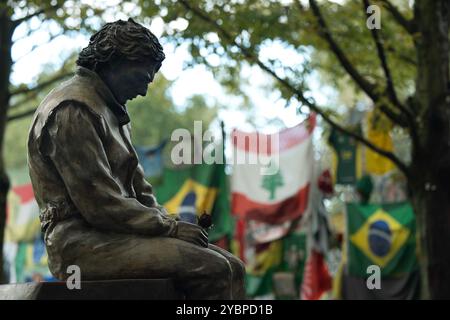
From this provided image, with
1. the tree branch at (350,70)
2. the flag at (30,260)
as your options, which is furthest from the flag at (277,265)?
the tree branch at (350,70)

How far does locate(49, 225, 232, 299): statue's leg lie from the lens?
15.4 ft

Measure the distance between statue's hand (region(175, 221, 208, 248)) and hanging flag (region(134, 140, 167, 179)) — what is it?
15053 mm

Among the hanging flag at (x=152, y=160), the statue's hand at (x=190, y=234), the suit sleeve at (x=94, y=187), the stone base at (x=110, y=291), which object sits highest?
the hanging flag at (x=152, y=160)

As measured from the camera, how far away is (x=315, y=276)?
1662 cm

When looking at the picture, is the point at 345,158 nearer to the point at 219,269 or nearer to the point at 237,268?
the point at 237,268

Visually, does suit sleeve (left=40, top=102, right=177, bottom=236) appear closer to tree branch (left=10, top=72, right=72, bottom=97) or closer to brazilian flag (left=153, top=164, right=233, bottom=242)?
tree branch (left=10, top=72, right=72, bottom=97)

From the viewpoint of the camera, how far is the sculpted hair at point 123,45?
5.12 m

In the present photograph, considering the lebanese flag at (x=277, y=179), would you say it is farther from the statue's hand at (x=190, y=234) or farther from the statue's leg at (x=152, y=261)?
the statue's leg at (x=152, y=261)

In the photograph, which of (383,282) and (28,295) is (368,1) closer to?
(28,295)

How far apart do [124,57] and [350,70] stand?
5714 mm

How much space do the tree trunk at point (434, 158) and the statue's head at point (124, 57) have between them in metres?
6.21

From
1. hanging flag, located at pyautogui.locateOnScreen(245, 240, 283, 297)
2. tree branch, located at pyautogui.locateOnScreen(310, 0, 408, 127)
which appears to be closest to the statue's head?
tree branch, located at pyautogui.locateOnScreen(310, 0, 408, 127)

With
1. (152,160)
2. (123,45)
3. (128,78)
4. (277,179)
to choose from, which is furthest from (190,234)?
(152,160)
